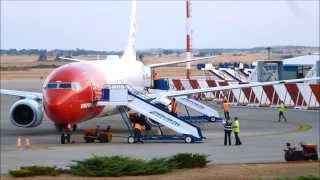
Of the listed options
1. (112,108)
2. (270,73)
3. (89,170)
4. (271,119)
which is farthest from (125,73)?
(270,73)

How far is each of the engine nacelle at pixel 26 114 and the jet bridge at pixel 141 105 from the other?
357 cm

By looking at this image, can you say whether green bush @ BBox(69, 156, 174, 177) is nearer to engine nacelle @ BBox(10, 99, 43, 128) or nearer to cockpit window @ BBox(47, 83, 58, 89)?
cockpit window @ BBox(47, 83, 58, 89)

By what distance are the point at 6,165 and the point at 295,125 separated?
22.5 m

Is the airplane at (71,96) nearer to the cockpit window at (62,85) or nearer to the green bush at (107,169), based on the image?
the cockpit window at (62,85)

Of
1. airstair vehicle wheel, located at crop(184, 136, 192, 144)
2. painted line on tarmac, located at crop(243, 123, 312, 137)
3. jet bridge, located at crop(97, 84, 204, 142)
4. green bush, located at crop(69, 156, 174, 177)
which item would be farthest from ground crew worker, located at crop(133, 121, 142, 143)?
green bush, located at crop(69, 156, 174, 177)

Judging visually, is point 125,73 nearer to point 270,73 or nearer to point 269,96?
point 269,96

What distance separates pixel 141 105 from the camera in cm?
3984

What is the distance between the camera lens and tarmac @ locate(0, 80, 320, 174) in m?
30.2

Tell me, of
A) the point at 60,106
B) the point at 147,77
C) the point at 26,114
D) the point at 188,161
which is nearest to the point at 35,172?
the point at 188,161

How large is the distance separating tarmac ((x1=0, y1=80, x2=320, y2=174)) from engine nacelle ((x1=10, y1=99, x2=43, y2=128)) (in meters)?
0.66

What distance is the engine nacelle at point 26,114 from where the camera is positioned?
41.5m

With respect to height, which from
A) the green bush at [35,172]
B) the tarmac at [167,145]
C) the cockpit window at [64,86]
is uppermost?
the cockpit window at [64,86]

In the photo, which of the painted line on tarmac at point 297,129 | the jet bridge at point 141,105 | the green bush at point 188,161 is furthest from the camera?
the painted line on tarmac at point 297,129

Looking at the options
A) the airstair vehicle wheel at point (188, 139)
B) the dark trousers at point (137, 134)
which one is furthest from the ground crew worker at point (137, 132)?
the airstair vehicle wheel at point (188, 139)
